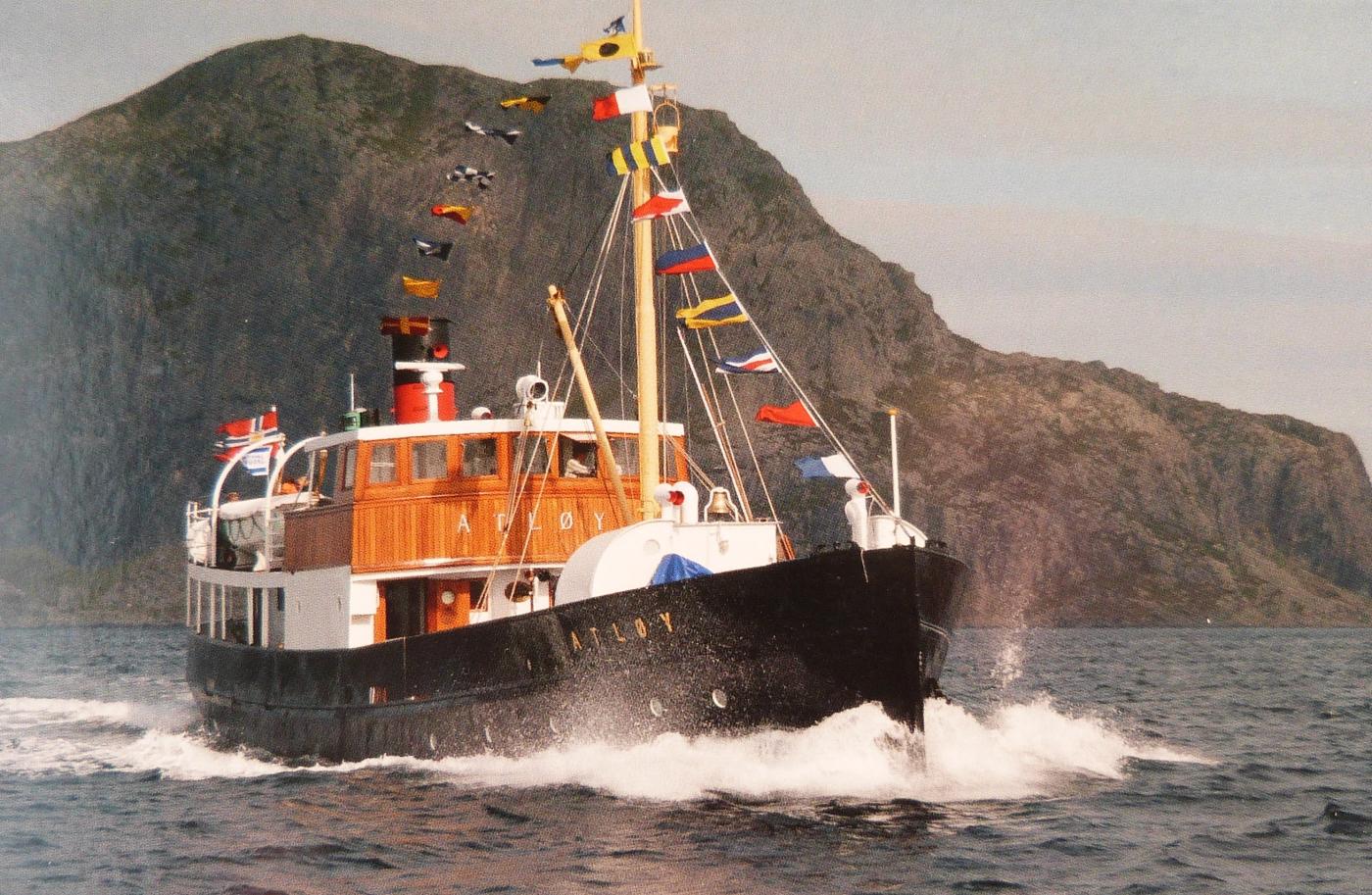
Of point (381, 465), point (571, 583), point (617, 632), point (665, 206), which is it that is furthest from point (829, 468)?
point (381, 465)

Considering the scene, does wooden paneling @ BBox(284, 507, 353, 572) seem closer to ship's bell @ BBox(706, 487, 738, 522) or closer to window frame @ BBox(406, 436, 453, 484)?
window frame @ BBox(406, 436, 453, 484)

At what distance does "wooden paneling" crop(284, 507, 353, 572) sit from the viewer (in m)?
27.5

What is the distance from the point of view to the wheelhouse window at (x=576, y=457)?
27.2m

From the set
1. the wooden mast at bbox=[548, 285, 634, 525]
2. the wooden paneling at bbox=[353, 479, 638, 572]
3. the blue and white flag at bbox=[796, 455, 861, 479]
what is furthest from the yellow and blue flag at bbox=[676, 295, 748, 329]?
the wooden paneling at bbox=[353, 479, 638, 572]

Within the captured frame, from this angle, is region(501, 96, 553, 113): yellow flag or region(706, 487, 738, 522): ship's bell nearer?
region(706, 487, 738, 522): ship's bell

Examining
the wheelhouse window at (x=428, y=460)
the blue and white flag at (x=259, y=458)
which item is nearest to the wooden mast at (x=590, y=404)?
the wheelhouse window at (x=428, y=460)

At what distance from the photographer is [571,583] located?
76.7 feet

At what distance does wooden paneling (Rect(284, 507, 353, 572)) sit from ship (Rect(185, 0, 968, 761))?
0.23 ft

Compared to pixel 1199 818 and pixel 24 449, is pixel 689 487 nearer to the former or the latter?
pixel 1199 818

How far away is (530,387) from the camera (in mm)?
26562

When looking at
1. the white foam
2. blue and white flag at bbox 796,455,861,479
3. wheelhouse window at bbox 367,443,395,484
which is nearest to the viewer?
the white foam

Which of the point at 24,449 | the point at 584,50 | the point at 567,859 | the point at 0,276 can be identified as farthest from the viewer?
the point at 24,449

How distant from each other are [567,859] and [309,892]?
118 inches

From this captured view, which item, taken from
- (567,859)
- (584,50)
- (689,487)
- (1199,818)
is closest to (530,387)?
(689,487)
